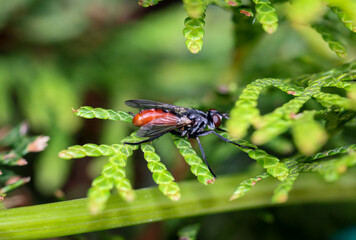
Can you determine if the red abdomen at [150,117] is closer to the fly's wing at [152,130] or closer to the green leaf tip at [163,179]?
the fly's wing at [152,130]

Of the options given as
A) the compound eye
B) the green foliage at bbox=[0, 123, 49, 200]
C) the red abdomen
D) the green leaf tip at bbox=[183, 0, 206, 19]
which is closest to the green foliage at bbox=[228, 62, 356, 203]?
the green leaf tip at bbox=[183, 0, 206, 19]

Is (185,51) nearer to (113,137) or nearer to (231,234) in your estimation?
(113,137)

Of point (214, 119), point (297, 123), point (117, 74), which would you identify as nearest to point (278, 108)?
point (297, 123)

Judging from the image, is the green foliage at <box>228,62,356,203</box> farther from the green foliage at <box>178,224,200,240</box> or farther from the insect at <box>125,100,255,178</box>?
the green foliage at <box>178,224,200,240</box>

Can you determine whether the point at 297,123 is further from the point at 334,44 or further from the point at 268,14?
the point at 334,44

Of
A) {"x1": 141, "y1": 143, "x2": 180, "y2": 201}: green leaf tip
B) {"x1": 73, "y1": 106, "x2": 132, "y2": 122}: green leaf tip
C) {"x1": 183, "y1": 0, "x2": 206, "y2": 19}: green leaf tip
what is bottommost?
{"x1": 141, "y1": 143, "x2": 180, "y2": 201}: green leaf tip

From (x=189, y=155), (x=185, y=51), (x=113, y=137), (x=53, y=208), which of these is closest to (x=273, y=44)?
(x=185, y=51)
